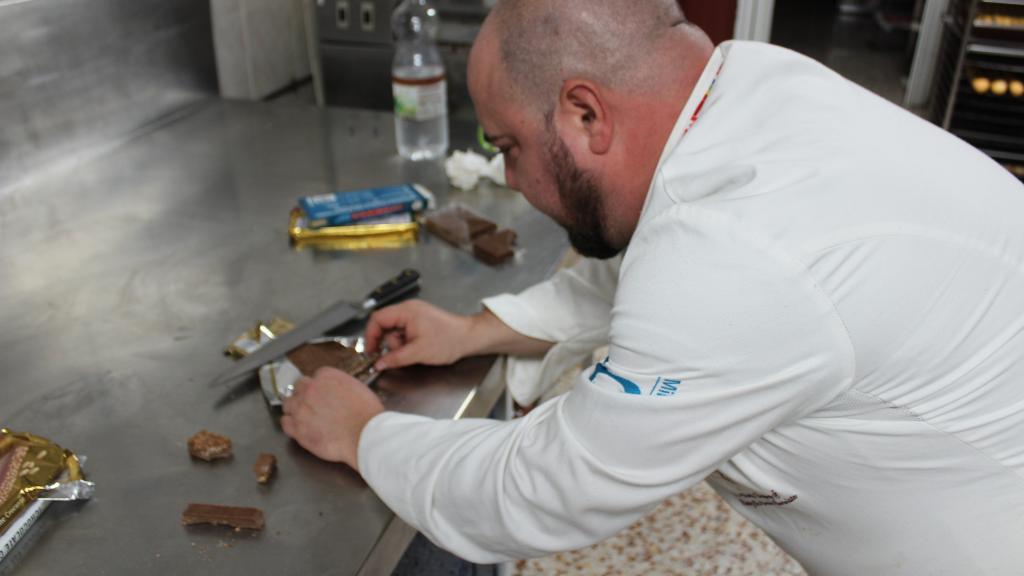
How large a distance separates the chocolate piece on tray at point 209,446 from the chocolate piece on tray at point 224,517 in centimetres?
8

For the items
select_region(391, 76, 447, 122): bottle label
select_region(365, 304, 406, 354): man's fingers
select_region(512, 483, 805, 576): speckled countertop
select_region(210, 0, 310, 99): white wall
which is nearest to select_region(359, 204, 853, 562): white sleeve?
select_region(365, 304, 406, 354): man's fingers

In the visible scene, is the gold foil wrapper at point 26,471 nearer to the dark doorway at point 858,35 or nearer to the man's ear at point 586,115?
the man's ear at point 586,115

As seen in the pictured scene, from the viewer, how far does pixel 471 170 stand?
1.42 metres

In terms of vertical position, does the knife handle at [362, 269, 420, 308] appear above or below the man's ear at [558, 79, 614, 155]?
below

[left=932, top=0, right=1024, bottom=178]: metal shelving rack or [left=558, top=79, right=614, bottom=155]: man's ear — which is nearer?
[left=558, top=79, right=614, bottom=155]: man's ear

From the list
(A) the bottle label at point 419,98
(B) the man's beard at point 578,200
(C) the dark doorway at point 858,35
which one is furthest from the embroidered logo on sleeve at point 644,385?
(C) the dark doorway at point 858,35

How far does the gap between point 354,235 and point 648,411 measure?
69 cm

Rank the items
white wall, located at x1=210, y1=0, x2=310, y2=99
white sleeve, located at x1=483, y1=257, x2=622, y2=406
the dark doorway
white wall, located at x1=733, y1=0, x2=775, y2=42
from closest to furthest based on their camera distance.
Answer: white sleeve, located at x1=483, y1=257, x2=622, y2=406 < white wall, located at x1=210, y1=0, x2=310, y2=99 < white wall, located at x1=733, y1=0, x2=775, y2=42 < the dark doorway

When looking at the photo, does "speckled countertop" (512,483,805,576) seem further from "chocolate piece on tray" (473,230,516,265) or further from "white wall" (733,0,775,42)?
"white wall" (733,0,775,42)

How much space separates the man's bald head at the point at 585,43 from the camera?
798 millimetres

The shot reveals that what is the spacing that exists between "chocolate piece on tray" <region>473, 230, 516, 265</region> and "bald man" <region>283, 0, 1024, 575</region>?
29 cm

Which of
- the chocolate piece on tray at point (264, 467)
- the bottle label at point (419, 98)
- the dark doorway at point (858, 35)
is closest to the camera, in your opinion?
the chocolate piece on tray at point (264, 467)

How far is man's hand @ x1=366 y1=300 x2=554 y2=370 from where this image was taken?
98 centimetres

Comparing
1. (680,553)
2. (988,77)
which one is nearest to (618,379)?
(680,553)
